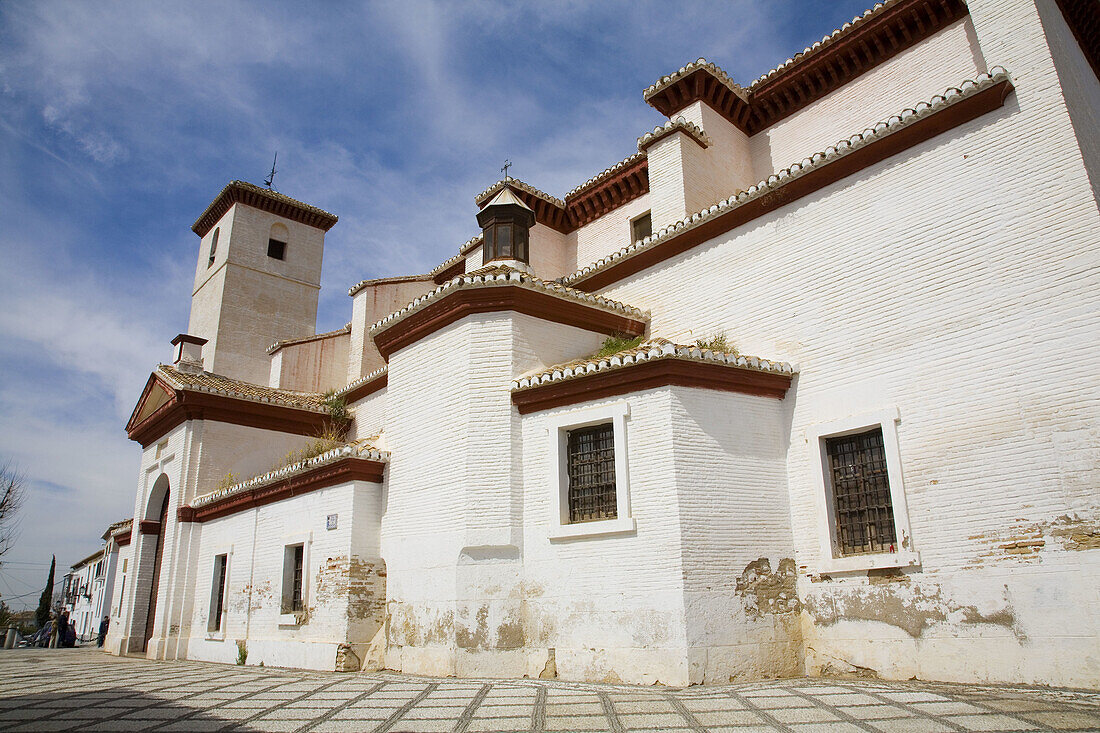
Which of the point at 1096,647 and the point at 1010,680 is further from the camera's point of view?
the point at 1010,680

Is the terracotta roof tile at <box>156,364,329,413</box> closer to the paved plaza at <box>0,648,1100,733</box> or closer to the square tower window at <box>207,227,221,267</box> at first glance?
the paved plaza at <box>0,648,1100,733</box>

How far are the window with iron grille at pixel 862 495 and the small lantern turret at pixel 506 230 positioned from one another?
18.6 feet

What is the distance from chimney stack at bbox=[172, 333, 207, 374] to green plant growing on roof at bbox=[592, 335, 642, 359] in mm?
10143

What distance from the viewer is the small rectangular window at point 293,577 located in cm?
1093

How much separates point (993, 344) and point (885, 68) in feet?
18.4

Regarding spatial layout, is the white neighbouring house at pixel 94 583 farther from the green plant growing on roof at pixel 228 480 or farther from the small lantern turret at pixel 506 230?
the small lantern turret at pixel 506 230

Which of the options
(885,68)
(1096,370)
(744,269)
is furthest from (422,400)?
(885,68)

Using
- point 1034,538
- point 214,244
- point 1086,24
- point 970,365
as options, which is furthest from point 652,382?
point 214,244

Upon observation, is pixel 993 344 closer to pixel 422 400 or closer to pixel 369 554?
pixel 422 400

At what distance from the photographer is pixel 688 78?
39.7 ft

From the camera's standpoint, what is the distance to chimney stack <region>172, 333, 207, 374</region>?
52.2ft

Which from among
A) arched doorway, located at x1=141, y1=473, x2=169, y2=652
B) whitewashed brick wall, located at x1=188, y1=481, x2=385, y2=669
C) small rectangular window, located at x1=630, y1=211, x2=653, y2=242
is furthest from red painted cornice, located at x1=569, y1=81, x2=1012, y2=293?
arched doorway, located at x1=141, y1=473, x2=169, y2=652

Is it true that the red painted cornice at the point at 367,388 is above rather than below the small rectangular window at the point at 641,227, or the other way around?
below

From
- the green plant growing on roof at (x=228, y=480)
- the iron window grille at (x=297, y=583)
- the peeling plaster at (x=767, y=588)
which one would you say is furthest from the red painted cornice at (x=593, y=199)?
the green plant growing on roof at (x=228, y=480)
